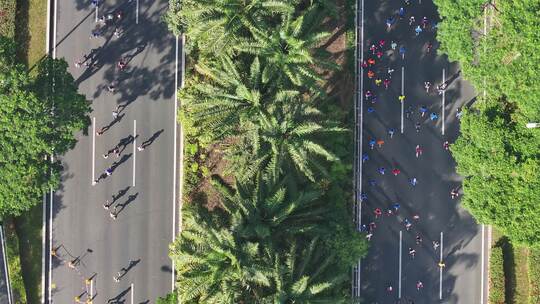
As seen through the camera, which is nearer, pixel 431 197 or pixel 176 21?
pixel 176 21

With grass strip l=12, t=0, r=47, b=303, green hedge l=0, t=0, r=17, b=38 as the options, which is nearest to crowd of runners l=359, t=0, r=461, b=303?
grass strip l=12, t=0, r=47, b=303

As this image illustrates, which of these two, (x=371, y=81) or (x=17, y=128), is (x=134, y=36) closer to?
(x=17, y=128)

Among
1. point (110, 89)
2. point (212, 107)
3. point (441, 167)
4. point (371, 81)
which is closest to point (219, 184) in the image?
point (212, 107)

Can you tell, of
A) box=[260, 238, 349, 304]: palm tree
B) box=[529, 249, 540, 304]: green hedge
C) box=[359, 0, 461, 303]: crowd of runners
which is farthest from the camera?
box=[359, 0, 461, 303]: crowd of runners

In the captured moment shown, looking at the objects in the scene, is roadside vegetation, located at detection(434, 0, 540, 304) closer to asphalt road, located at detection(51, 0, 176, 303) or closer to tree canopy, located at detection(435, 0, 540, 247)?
tree canopy, located at detection(435, 0, 540, 247)

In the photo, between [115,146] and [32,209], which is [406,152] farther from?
[32,209]

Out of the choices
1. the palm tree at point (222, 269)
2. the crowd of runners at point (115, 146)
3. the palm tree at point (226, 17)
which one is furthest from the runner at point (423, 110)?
the crowd of runners at point (115, 146)
